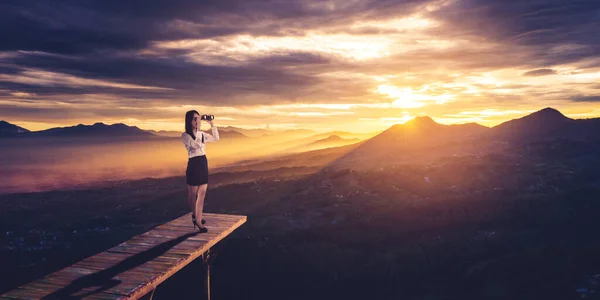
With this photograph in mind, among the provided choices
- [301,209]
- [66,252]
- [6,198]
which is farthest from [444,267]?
[6,198]

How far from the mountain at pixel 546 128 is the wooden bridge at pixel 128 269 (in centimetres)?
9733

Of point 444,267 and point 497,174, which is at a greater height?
point 497,174

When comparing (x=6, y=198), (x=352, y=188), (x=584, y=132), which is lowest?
(x=6, y=198)

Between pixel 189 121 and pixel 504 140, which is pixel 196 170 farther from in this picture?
pixel 504 140

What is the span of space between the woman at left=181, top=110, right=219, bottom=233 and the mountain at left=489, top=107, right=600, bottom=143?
96.6 metres

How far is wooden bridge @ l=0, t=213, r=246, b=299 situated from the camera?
23.0 feet

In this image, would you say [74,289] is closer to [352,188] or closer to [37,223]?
[352,188]

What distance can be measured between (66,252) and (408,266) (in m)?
33.9

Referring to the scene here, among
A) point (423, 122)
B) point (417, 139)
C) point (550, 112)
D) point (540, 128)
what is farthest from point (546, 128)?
point (423, 122)

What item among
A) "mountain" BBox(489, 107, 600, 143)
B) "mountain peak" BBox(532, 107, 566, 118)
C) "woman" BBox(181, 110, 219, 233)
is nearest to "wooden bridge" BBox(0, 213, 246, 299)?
"woman" BBox(181, 110, 219, 233)

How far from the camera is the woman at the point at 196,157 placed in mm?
10008

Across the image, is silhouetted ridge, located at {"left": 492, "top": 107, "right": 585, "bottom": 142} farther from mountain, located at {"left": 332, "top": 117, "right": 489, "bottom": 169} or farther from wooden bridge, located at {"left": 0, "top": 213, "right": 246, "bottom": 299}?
wooden bridge, located at {"left": 0, "top": 213, "right": 246, "bottom": 299}

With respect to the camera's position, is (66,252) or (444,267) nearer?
(444,267)

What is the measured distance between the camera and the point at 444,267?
28.5 meters
